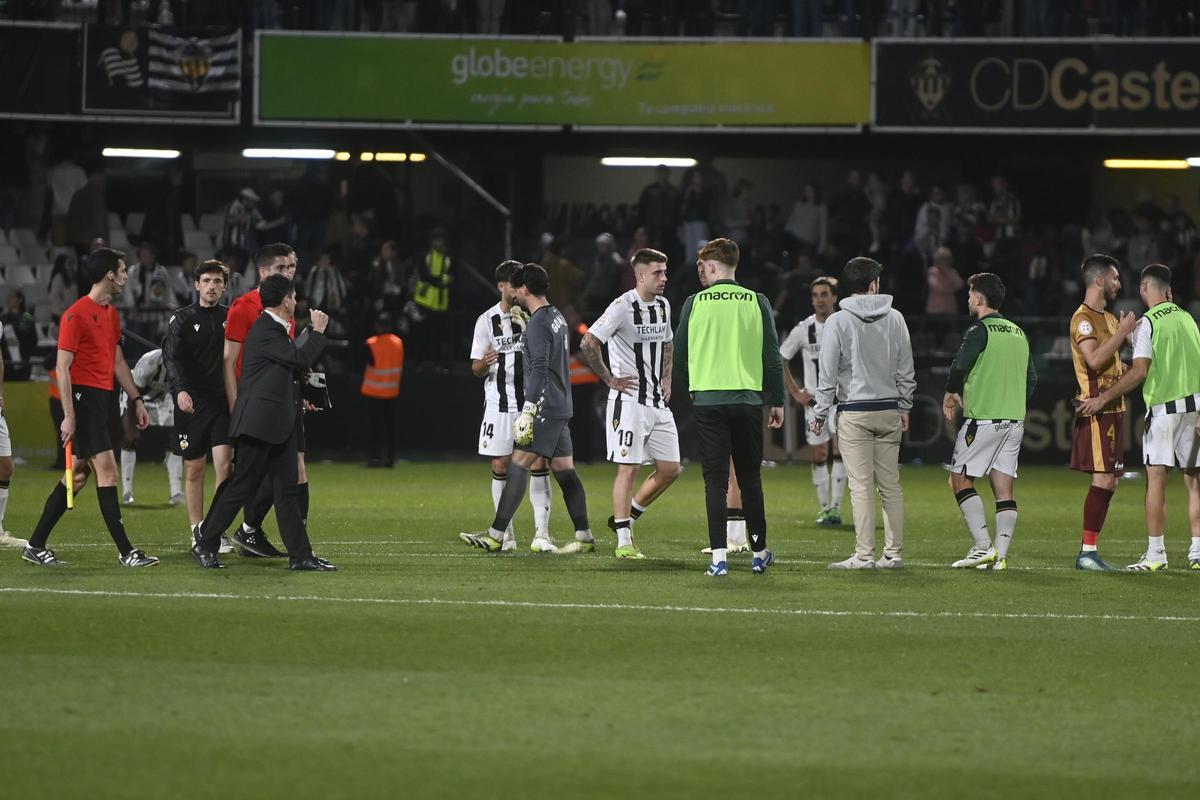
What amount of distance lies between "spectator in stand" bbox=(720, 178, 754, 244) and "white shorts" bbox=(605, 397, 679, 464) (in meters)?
16.4

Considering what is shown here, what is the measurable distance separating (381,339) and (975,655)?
673 inches

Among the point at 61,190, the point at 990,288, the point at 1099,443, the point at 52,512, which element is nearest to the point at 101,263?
the point at 52,512

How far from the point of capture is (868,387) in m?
12.4

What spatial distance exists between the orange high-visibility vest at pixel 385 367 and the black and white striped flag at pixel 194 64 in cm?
573

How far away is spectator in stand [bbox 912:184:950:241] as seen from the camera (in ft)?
94.8

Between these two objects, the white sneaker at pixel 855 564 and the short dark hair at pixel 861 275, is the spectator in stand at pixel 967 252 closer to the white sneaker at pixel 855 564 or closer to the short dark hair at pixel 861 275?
the short dark hair at pixel 861 275

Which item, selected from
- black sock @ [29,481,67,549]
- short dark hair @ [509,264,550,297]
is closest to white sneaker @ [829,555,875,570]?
short dark hair @ [509,264,550,297]

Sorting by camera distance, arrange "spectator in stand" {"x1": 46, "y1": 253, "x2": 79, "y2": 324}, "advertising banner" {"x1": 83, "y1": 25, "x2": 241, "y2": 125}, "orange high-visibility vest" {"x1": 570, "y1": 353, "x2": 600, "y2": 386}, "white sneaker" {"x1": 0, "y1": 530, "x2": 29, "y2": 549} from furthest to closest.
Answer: "advertising banner" {"x1": 83, "y1": 25, "x2": 241, "y2": 125}, "spectator in stand" {"x1": 46, "y1": 253, "x2": 79, "y2": 324}, "orange high-visibility vest" {"x1": 570, "y1": 353, "x2": 600, "y2": 386}, "white sneaker" {"x1": 0, "y1": 530, "x2": 29, "y2": 549}

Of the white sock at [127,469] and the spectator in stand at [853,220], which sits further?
the spectator in stand at [853,220]

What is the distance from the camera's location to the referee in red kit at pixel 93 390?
1169 centimetres

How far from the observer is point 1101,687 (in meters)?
8.06

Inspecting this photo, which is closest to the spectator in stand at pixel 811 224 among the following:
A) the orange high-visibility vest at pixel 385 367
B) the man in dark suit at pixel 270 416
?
the orange high-visibility vest at pixel 385 367

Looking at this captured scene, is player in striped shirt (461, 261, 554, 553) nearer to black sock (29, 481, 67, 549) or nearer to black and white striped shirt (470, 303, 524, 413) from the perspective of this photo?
black and white striped shirt (470, 303, 524, 413)

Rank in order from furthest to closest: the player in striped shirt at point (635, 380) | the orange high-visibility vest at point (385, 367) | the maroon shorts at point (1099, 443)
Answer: the orange high-visibility vest at point (385, 367) → the player in striped shirt at point (635, 380) → the maroon shorts at point (1099, 443)
